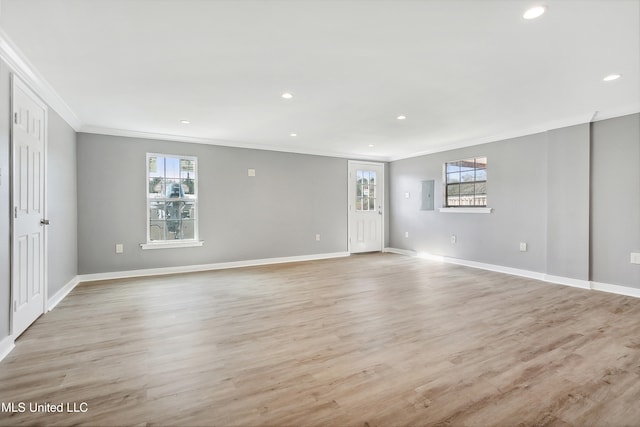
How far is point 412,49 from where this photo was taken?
2.34m

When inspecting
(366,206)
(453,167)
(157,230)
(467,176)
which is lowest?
(157,230)

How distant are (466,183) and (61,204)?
633 centimetres

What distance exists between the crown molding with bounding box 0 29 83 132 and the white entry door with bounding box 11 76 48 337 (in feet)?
0.25

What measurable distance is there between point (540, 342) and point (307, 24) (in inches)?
118

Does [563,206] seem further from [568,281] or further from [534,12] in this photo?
[534,12]

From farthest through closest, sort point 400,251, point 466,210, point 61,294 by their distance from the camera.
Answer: point 400,251 < point 466,210 < point 61,294

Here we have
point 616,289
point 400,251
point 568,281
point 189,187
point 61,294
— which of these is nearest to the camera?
point 61,294

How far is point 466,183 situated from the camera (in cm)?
584

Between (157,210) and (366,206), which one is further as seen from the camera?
(366,206)

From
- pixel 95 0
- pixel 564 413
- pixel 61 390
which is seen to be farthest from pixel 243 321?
pixel 95 0

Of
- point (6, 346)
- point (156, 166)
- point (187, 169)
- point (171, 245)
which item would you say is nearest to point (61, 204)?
point (156, 166)

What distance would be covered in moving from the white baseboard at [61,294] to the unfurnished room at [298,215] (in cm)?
9

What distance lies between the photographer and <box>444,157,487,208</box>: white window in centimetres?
554

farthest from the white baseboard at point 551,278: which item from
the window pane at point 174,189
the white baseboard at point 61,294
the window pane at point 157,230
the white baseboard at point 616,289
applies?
the white baseboard at point 61,294
